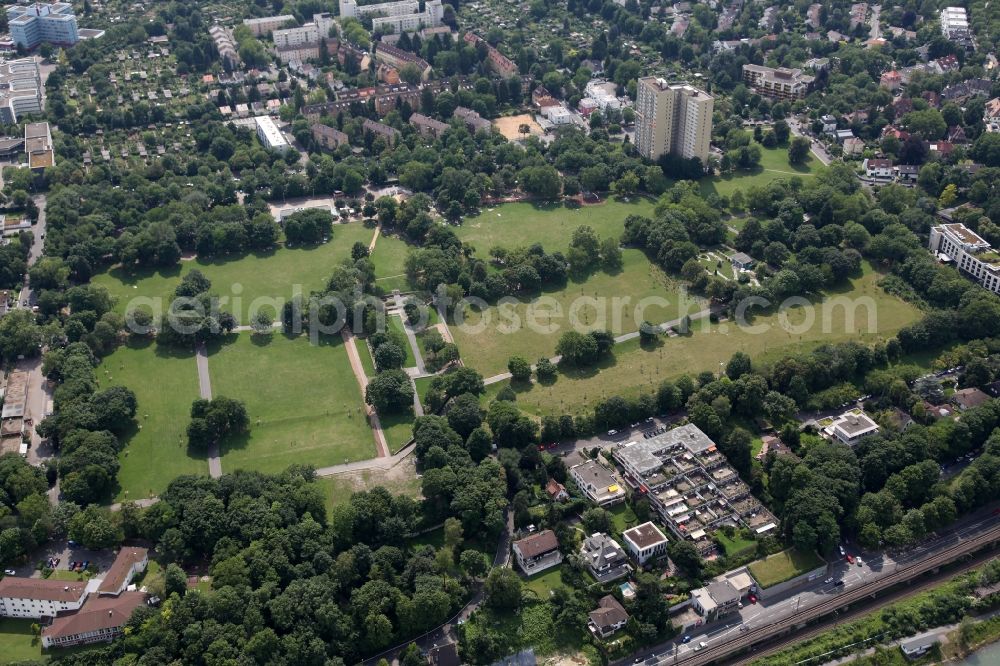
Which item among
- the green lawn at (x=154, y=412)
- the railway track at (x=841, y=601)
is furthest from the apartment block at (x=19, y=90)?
the railway track at (x=841, y=601)

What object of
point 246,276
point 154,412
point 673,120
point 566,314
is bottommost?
point 154,412

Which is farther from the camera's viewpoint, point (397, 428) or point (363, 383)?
point (363, 383)

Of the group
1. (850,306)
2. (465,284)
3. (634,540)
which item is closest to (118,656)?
(634,540)

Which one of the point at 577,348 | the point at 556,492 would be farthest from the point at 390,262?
the point at 556,492

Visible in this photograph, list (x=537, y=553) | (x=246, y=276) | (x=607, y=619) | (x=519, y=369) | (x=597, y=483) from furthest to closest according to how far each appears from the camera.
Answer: (x=246, y=276) < (x=519, y=369) < (x=597, y=483) < (x=537, y=553) < (x=607, y=619)

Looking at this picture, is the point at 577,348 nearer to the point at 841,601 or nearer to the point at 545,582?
the point at 545,582

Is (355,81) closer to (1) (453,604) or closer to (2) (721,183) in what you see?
(2) (721,183)

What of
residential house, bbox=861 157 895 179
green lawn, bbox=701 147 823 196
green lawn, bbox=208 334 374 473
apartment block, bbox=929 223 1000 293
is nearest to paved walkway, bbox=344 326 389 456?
green lawn, bbox=208 334 374 473
